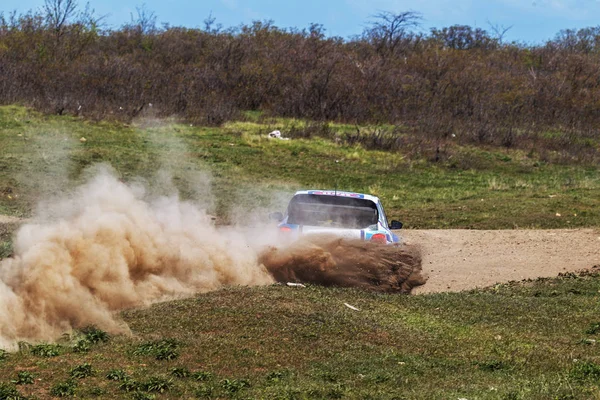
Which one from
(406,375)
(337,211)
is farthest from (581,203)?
(406,375)

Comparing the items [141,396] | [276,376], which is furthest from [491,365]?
[141,396]

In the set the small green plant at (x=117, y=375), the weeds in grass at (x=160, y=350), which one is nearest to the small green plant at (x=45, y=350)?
the weeds in grass at (x=160, y=350)

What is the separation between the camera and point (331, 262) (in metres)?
13.6

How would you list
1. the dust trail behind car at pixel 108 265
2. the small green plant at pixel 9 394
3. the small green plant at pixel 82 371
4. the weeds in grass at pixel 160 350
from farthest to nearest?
1. the dust trail behind car at pixel 108 265
2. the weeds in grass at pixel 160 350
3. the small green plant at pixel 82 371
4. the small green plant at pixel 9 394

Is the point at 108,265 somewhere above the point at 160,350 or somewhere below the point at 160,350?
above

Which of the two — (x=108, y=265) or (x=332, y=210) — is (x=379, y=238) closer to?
(x=332, y=210)

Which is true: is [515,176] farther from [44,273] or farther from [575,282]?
[44,273]

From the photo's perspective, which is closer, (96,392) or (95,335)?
(96,392)

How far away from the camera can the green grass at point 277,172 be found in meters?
24.2

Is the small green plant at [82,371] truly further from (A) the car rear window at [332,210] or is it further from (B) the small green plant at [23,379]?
(A) the car rear window at [332,210]

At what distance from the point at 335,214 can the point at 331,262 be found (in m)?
1.19

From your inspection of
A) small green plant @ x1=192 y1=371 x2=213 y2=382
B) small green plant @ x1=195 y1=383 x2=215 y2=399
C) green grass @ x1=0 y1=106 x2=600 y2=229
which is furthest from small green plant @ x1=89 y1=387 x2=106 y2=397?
green grass @ x1=0 y1=106 x2=600 y2=229

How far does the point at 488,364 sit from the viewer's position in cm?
896

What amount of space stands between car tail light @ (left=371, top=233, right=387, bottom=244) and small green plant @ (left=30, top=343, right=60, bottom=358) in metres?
6.33
